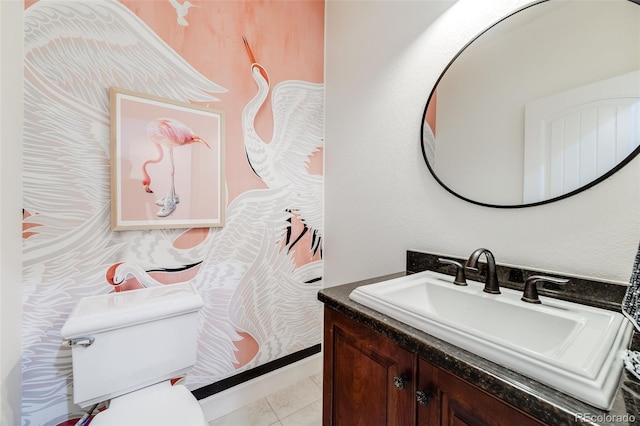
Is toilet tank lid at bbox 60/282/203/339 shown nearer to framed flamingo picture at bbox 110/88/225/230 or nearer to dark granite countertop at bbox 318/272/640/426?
framed flamingo picture at bbox 110/88/225/230

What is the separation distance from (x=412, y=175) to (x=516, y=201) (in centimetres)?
44

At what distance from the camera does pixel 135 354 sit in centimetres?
102

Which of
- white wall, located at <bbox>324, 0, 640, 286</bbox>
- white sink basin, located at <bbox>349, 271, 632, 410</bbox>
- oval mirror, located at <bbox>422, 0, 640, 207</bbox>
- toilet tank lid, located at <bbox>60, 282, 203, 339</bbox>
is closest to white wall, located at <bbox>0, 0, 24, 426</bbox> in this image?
toilet tank lid, located at <bbox>60, 282, 203, 339</bbox>

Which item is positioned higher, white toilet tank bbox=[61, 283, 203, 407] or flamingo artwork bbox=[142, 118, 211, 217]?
flamingo artwork bbox=[142, 118, 211, 217]

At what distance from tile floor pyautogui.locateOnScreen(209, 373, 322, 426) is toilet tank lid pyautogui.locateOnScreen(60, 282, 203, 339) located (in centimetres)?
83

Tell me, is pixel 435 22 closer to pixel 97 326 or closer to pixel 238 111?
pixel 238 111

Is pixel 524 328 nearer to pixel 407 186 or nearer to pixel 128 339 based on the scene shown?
pixel 407 186

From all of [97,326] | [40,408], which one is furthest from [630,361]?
[40,408]

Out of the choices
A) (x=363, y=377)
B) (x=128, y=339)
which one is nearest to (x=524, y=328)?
(x=363, y=377)

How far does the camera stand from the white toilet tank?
0.94m

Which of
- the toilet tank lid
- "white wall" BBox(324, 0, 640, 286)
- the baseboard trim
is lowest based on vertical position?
the baseboard trim

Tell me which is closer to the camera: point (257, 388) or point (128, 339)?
point (128, 339)

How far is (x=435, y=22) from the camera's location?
1164mm

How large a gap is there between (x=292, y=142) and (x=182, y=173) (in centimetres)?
71
